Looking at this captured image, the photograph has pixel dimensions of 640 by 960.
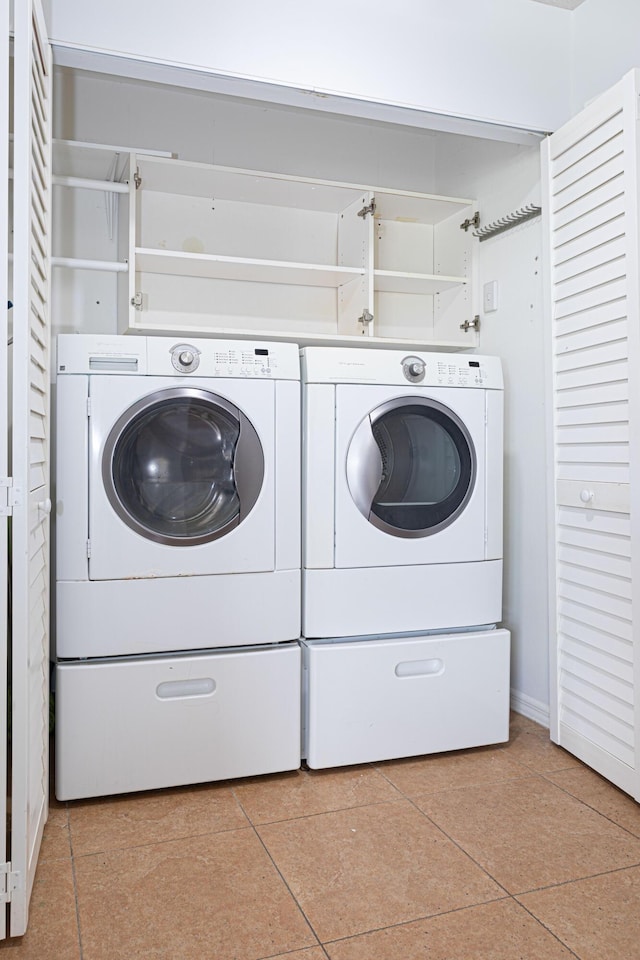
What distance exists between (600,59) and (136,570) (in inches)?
84.6

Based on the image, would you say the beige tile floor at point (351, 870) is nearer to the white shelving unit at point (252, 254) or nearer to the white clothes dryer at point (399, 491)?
the white clothes dryer at point (399, 491)

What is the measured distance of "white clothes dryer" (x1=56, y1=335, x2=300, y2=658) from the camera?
2.09 m

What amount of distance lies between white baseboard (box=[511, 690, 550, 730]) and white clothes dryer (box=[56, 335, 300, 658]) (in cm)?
100

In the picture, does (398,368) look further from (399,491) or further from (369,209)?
(369,209)

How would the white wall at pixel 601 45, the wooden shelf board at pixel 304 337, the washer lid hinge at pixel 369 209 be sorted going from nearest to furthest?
the white wall at pixel 601 45, the wooden shelf board at pixel 304 337, the washer lid hinge at pixel 369 209

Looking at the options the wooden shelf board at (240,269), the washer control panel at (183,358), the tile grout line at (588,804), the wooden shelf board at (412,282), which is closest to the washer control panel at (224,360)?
the washer control panel at (183,358)

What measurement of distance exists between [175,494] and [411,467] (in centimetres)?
76

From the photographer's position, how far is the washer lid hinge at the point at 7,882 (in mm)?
1483

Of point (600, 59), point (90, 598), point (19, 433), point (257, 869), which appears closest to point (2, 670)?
point (19, 433)

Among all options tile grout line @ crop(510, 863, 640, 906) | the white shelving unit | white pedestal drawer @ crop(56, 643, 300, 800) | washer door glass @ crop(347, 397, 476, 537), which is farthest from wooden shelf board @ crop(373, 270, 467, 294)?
tile grout line @ crop(510, 863, 640, 906)

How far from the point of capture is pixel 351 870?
176 cm

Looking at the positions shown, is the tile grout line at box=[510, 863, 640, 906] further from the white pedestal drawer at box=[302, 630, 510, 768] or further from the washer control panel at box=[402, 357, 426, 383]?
the washer control panel at box=[402, 357, 426, 383]

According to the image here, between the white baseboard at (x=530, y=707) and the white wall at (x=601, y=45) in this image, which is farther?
the white baseboard at (x=530, y=707)

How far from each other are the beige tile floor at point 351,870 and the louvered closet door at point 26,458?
0.18 m
